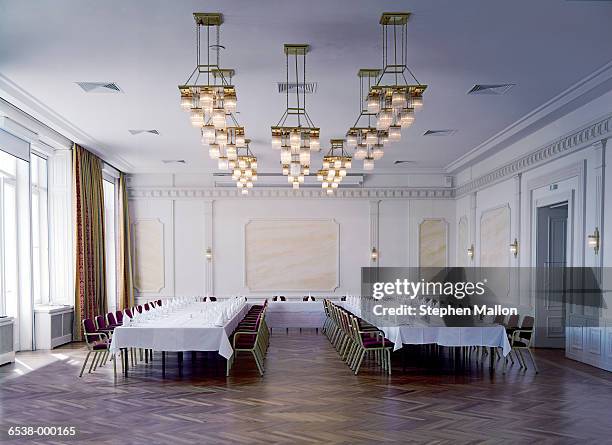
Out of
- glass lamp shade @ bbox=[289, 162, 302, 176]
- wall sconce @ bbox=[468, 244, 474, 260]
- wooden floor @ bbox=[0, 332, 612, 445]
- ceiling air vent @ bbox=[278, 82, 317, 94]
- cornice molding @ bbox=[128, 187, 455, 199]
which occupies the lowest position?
wooden floor @ bbox=[0, 332, 612, 445]

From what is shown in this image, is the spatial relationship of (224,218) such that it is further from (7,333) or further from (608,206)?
(608,206)

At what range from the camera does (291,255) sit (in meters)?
15.2

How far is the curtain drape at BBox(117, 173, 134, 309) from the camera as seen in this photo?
14.2 m

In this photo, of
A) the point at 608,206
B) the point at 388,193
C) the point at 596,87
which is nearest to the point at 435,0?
the point at 596,87

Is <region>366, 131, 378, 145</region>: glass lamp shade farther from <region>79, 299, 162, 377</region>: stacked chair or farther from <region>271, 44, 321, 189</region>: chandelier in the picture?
<region>79, 299, 162, 377</region>: stacked chair

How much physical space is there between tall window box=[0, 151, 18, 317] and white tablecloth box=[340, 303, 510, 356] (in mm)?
6372

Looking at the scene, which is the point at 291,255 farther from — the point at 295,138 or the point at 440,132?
the point at 295,138

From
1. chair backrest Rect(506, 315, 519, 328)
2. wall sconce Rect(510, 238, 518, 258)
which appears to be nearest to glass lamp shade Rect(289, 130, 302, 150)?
chair backrest Rect(506, 315, 519, 328)

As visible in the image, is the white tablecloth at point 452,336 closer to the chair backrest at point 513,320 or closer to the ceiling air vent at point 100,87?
the chair backrest at point 513,320

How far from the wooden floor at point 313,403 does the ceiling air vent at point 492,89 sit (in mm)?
3823

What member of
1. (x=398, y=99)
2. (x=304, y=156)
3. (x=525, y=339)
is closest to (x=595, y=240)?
(x=525, y=339)

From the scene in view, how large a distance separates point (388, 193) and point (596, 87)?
8.13 m

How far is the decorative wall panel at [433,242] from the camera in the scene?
1539 centimetres

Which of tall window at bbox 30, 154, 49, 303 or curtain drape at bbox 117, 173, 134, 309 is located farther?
curtain drape at bbox 117, 173, 134, 309
